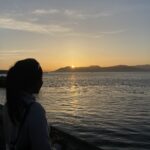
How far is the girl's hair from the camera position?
396 cm

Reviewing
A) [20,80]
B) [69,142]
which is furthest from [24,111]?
[69,142]

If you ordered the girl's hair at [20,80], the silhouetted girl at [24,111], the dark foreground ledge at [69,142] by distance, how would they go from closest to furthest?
1. the silhouetted girl at [24,111]
2. the girl's hair at [20,80]
3. the dark foreground ledge at [69,142]

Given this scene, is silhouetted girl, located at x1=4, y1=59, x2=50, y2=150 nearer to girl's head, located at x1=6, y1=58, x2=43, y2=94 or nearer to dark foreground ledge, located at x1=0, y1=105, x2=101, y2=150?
girl's head, located at x1=6, y1=58, x2=43, y2=94

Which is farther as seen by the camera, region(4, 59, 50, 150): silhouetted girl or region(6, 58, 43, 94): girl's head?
region(6, 58, 43, 94): girl's head

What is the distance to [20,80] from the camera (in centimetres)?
401

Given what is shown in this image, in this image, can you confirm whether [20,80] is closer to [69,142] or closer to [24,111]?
[24,111]

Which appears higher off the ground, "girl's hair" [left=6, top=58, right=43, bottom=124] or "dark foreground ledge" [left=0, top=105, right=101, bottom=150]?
"girl's hair" [left=6, top=58, right=43, bottom=124]

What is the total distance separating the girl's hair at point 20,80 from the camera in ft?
13.0

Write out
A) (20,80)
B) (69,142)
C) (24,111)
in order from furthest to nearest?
(69,142), (20,80), (24,111)

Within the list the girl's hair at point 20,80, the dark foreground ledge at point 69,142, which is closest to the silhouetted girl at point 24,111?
the girl's hair at point 20,80

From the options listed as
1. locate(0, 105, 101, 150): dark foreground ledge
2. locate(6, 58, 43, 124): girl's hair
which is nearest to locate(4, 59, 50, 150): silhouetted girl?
locate(6, 58, 43, 124): girl's hair

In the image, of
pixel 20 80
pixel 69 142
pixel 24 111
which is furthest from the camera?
pixel 69 142

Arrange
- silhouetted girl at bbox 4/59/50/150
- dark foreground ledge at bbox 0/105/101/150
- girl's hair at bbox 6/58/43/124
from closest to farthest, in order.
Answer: silhouetted girl at bbox 4/59/50/150, girl's hair at bbox 6/58/43/124, dark foreground ledge at bbox 0/105/101/150

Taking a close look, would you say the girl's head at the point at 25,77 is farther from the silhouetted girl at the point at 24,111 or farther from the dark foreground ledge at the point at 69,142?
the dark foreground ledge at the point at 69,142
